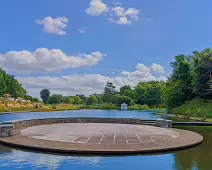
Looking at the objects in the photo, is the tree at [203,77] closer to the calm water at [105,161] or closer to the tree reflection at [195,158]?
the tree reflection at [195,158]

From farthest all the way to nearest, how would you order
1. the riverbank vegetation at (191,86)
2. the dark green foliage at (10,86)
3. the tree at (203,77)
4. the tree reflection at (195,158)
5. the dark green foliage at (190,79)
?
the dark green foliage at (10,86)
the dark green foliage at (190,79)
the tree at (203,77)
the riverbank vegetation at (191,86)
the tree reflection at (195,158)

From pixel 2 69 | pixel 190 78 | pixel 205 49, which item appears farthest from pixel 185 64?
pixel 2 69

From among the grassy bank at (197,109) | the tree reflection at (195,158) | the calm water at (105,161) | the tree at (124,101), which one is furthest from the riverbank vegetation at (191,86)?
the tree at (124,101)

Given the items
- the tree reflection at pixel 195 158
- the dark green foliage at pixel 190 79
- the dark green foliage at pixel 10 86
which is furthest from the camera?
the dark green foliage at pixel 10 86

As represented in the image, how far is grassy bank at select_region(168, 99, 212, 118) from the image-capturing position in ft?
69.1

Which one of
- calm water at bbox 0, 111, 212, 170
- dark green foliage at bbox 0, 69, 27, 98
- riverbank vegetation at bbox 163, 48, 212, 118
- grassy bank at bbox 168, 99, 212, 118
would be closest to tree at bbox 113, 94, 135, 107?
riverbank vegetation at bbox 163, 48, 212, 118

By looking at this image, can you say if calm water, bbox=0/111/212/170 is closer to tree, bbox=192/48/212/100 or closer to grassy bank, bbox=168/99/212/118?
grassy bank, bbox=168/99/212/118

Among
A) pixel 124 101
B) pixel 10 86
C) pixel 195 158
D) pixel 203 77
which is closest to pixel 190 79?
pixel 203 77

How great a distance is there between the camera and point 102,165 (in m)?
5.48

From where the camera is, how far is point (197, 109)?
2262cm

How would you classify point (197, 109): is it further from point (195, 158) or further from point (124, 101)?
point (124, 101)

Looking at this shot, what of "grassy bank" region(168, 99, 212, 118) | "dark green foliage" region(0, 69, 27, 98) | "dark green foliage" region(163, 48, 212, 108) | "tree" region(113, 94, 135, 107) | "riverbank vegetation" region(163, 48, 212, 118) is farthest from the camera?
"tree" region(113, 94, 135, 107)

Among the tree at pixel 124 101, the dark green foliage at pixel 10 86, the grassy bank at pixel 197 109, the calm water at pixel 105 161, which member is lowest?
the calm water at pixel 105 161

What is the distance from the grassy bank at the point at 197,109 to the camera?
21047 millimetres
